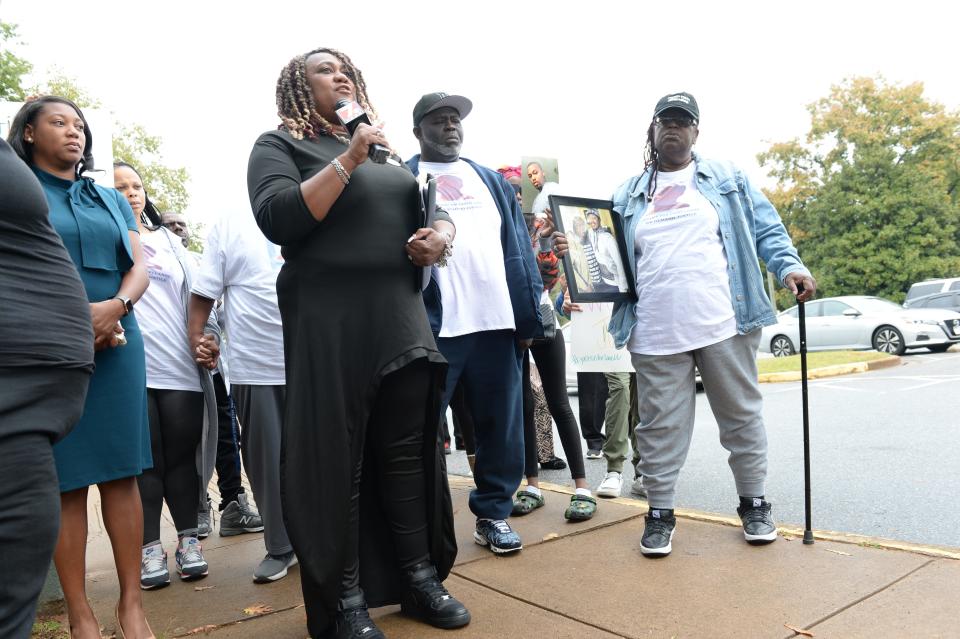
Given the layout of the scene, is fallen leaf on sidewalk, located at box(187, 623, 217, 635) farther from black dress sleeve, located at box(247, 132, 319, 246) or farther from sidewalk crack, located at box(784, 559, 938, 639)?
sidewalk crack, located at box(784, 559, 938, 639)

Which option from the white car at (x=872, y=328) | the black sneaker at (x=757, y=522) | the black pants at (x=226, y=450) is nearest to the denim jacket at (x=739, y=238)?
the black sneaker at (x=757, y=522)

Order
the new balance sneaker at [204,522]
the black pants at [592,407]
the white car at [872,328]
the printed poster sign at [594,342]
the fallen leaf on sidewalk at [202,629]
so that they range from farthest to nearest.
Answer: the white car at [872,328] → the black pants at [592,407] → the printed poster sign at [594,342] → the new balance sneaker at [204,522] → the fallen leaf on sidewalk at [202,629]

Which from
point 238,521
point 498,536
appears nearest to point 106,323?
point 498,536

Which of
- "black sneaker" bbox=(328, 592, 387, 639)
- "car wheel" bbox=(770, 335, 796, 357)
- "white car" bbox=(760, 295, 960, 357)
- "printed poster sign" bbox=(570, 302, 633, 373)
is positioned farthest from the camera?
"car wheel" bbox=(770, 335, 796, 357)

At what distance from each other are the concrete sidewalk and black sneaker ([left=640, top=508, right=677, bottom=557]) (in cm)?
4

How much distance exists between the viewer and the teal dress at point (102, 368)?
263cm

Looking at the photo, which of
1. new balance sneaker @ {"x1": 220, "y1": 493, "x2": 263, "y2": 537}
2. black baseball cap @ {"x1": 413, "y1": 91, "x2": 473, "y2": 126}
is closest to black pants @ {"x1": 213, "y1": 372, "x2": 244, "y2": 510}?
new balance sneaker @ {"x1": 220, "y1": 493, "x2": 263, "y2": 537}

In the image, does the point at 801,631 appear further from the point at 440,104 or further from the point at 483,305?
the point at 440,104

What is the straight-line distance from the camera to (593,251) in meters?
3.85

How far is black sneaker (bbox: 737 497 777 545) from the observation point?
3576mm

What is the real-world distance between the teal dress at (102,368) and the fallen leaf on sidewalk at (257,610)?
749 millimetres

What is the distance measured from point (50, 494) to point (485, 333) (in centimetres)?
211

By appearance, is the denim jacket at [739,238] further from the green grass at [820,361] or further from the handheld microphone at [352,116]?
the green grass at [820,361]

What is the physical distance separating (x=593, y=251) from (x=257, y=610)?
7.19ft
